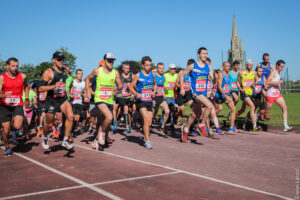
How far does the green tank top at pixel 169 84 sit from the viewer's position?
39.6 ft

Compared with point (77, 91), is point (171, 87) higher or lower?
higher

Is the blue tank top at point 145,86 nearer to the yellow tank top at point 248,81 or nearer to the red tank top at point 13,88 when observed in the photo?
the red tank top at point 13,88

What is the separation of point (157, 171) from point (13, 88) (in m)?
4.42

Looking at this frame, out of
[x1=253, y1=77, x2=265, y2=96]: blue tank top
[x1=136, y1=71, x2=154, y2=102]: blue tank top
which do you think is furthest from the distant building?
[x1=136, y1=71, x2=154, y2=102]: blue tank top

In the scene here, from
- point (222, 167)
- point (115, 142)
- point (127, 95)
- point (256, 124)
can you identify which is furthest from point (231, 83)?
point (222, 167)

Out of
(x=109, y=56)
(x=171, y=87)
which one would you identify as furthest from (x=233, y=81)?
(x=109, y=56)

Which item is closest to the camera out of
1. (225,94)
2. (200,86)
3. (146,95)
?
(146,95)

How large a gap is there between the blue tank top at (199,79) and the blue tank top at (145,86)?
1230 millimetres

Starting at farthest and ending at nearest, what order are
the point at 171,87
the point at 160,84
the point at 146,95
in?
the point at 171,87 → the point at 160,84 → the point at 146,95

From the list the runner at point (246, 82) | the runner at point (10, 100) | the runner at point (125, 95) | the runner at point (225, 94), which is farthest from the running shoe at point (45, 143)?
the runner at point (246, 82)

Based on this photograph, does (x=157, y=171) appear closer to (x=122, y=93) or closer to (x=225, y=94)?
(x=225, y=94)

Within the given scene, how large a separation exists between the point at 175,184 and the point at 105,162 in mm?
2196

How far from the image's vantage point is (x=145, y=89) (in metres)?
8.45

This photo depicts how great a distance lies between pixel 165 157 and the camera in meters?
6.73
